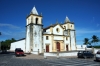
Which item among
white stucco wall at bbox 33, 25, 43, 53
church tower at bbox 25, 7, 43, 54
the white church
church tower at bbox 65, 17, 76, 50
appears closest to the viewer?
church tower at bbox 25, 7, 43, 54

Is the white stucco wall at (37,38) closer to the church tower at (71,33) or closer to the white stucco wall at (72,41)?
the church tower at (71,33)

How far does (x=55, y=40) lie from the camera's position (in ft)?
124

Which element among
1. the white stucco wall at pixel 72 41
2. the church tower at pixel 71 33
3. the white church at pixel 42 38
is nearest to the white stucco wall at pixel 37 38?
the white church at pixel 42 38

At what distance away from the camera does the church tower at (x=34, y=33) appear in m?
33.9

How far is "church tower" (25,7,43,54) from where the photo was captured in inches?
1336

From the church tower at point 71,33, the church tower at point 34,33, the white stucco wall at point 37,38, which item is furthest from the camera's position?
the church tower at point 71,33

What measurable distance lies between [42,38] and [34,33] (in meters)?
2.83

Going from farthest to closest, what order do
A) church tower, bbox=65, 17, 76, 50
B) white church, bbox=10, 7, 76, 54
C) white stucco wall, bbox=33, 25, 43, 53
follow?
1. church tower, bbox=65, 17, 76, 50
2. white church, bbox=10, 7, 76, 54
3. white stucco wall, bbox=33, 25, 43, 53

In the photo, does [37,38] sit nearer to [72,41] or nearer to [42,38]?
[42,38]

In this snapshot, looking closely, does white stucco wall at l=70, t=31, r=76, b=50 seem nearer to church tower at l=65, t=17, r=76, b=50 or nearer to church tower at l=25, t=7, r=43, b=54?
church tower at l=65, t=17, r=76, b=50

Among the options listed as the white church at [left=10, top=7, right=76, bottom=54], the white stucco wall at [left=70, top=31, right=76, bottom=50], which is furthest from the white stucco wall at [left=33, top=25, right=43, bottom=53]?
the white stucco wall at [left=70, top=31, right=76, bottom=50]

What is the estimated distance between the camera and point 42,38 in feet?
118

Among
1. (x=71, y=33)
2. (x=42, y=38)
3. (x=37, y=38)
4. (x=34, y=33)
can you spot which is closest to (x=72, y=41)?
(x=71, y=33)

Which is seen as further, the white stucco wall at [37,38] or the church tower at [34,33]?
the white stucco wall at [37,38]
